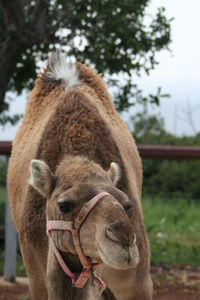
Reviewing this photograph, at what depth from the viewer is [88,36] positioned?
5.82 metres

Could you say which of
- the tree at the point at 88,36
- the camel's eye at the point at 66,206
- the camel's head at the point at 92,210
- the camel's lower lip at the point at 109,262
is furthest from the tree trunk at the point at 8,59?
the camel's lower lip at the point at 109,262

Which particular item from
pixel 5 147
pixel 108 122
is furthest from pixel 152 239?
pixel 108 122

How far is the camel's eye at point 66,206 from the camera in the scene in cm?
326

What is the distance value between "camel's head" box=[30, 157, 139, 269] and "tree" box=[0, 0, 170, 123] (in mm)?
2394

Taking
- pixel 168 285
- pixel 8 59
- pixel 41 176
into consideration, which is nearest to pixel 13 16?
pixel 8 59

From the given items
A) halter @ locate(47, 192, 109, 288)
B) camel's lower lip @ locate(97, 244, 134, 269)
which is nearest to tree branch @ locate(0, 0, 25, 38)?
halter @ locate(47, 192, 109, 288)

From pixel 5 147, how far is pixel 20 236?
7.90 feet

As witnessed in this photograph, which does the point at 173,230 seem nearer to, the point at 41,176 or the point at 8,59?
the point at 8,59

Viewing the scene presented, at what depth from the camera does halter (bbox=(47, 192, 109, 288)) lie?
10.3ft

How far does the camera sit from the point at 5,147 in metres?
6.51

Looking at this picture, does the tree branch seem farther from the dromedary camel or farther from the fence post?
the fence post

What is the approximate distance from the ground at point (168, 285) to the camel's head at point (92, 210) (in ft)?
9.17

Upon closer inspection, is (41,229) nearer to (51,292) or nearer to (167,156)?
(51,292)

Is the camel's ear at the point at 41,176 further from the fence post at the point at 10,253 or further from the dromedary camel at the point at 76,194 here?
the fence post at the point at 10,253
